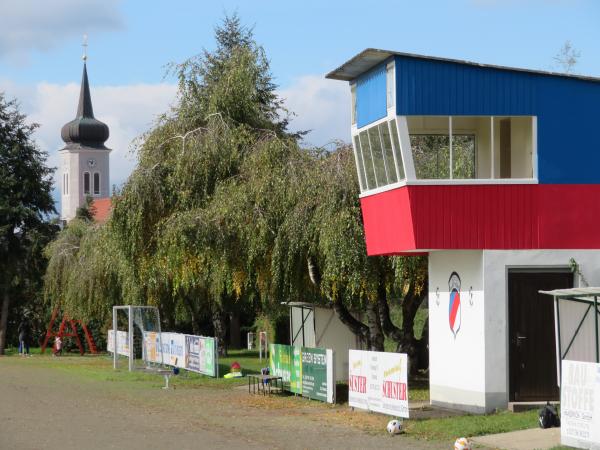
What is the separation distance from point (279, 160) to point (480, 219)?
725 centimetres

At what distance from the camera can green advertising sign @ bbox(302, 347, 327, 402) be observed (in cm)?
2517

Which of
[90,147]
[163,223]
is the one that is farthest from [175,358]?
[90,147]

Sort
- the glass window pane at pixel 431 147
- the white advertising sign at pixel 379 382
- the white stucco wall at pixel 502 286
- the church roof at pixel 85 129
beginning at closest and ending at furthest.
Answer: the white advertising sign at pixel 379 382 → the white stucco wall at pixel 502 286 → the glass window pane at pixel 431 147 → the church roof at pixel 85 129

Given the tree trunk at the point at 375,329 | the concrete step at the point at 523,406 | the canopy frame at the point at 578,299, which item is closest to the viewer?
the canopy frame at the point at 578,299

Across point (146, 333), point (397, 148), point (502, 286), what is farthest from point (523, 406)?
point (146, 333)

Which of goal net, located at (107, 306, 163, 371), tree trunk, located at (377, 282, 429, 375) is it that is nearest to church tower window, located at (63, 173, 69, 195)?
goal net, located at (107, 306, 163, 371)

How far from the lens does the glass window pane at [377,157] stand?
23.8 m

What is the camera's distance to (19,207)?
60.0 m

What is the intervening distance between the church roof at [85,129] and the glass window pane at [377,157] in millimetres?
145632

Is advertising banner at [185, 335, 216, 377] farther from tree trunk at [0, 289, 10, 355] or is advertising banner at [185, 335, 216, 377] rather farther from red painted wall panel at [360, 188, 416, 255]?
tree trunk at [0, 289, 10, 355]

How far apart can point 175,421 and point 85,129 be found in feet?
499

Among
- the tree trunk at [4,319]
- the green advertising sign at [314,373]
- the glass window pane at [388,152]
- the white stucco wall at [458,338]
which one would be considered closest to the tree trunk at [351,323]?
the green advertising sign at [314,373]

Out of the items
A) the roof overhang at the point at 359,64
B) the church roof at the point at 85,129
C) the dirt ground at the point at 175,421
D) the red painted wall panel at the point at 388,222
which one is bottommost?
the dirt ground at the point at 175,421

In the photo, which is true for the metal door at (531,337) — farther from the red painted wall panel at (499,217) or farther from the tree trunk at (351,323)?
the tree trunk at (351,323)
